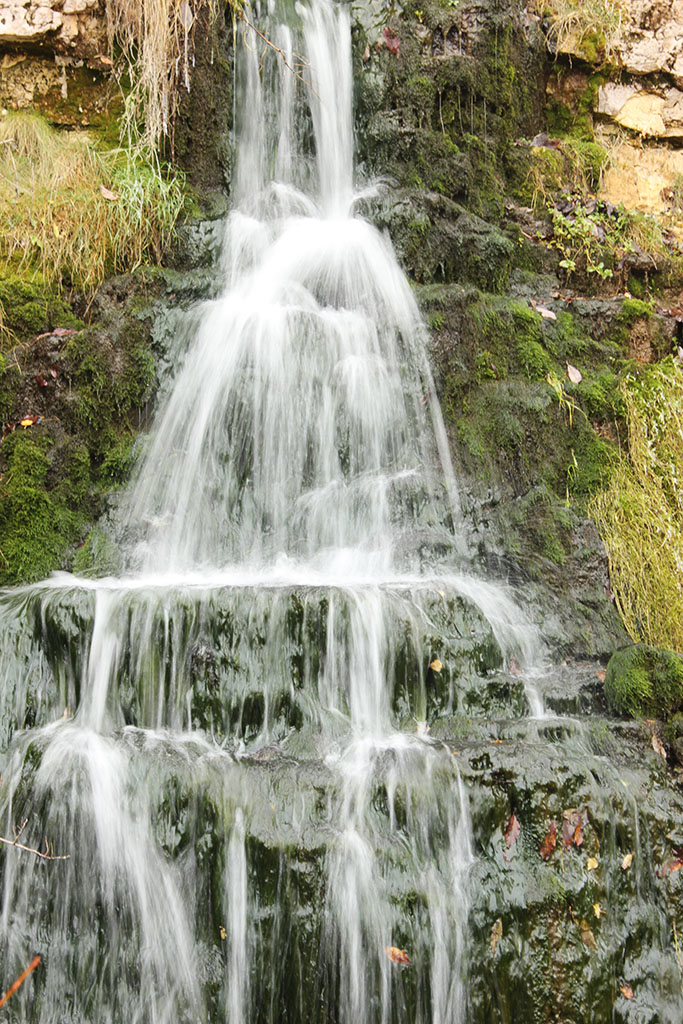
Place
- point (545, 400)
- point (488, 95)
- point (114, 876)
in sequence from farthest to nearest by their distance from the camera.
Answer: point (488, 95)
point (545, 400)
point (114, 876)

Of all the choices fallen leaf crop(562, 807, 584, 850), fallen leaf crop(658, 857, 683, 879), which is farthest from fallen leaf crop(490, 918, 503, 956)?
fallen leaf crop(658, 857, 683, 879)

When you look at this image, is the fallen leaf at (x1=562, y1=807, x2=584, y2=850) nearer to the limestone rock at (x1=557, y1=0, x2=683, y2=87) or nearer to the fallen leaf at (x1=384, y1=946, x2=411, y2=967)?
the fallen leaf at (x1=384, y1=946, x2=411, y2=967)

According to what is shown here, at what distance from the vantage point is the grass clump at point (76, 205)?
531cm

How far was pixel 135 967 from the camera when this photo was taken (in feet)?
9.57

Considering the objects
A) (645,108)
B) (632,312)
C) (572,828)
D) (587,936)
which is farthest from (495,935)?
(645,108)

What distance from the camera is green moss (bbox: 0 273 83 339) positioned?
196 inches

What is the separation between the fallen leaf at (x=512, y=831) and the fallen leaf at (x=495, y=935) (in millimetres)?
263

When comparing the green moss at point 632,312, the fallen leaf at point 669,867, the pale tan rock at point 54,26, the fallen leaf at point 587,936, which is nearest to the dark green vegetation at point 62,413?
the pale tan rock at point 54,26

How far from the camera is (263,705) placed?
349 centimetres

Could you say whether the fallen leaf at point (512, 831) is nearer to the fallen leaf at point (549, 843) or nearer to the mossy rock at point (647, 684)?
the fallen leaf at point (549, 843)

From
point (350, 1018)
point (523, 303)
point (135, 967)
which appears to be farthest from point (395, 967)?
point (523, 303)

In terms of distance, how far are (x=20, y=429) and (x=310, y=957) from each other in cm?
338

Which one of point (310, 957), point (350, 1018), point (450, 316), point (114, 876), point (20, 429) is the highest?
point (450, 316)

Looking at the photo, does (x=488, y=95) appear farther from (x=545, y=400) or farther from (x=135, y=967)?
(x=135, y=967)
